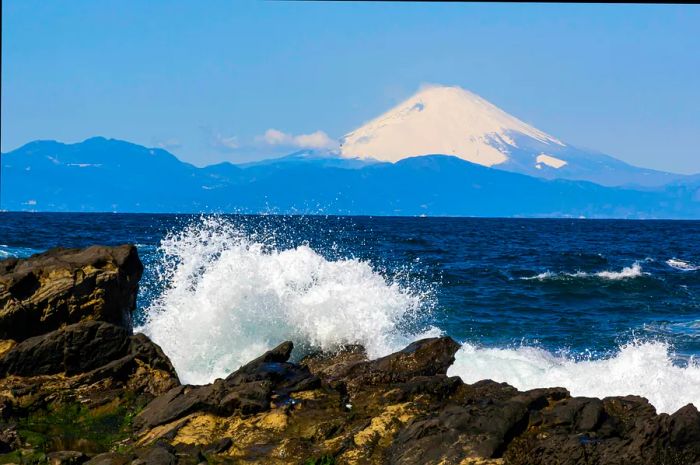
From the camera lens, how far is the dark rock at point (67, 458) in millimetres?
8523

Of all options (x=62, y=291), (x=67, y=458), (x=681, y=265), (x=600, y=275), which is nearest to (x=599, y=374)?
(x=62, y=291)

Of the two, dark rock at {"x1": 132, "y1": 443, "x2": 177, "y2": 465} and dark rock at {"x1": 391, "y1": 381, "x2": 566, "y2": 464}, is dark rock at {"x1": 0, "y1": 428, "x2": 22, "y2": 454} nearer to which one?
dark rock at {"x1": 132, "y1": 443, "x2": 177, "y2": 465}

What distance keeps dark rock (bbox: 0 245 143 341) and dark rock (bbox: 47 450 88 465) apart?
4453mm

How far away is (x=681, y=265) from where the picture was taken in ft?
138

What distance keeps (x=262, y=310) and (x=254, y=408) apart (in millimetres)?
7224

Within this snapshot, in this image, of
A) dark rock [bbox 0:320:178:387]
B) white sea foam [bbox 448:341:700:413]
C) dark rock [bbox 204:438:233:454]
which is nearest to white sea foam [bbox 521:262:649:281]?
white sea foam [bbox 448:341:700:413]

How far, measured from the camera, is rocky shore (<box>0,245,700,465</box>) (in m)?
8.23

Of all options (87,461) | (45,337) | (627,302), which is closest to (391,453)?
(87,461)

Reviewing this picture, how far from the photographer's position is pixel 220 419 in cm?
970

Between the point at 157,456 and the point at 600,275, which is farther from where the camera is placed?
the point at 600,275

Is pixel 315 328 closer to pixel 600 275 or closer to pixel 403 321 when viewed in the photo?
pixel 403 321

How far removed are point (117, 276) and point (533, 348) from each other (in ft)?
32.9

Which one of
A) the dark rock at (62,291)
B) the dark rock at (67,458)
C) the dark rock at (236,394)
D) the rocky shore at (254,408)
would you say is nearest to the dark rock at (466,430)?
the rocky shore at (254,408)

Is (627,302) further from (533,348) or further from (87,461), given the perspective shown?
(87,461)
